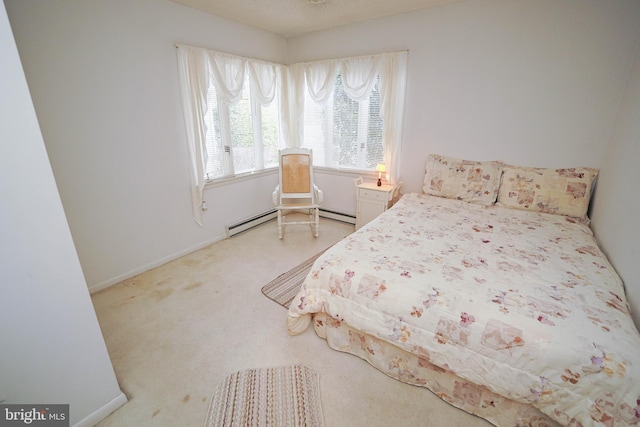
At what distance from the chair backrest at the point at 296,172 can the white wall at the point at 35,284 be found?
249 centimetres

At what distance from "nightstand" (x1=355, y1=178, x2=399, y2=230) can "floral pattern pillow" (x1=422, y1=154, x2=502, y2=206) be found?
1.36ft

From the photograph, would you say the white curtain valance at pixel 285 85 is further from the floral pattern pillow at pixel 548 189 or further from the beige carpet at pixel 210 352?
Answer: the floral pattern pillow at pixel 548 189

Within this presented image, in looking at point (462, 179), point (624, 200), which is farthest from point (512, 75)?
point (624, 200)

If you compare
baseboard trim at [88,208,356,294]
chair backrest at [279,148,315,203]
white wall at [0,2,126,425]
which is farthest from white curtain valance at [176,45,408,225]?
white wall at [0,2,126,425]

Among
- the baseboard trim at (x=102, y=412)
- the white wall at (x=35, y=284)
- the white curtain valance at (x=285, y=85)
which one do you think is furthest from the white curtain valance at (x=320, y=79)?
the baseboard trim at (x=102, y=412)

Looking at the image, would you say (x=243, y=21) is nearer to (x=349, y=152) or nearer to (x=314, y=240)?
(x=349, y=152)

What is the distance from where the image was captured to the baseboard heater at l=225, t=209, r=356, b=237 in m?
3.61

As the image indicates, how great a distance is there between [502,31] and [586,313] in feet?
8.52

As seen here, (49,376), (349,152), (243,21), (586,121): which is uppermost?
(243,21)

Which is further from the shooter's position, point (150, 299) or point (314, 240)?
point (314, 240)

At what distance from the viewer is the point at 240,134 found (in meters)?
3.53

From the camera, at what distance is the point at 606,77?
2.30 meters

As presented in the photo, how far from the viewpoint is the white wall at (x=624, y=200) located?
154 centimetres

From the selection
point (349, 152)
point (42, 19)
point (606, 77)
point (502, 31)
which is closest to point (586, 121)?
point (606, 77)
